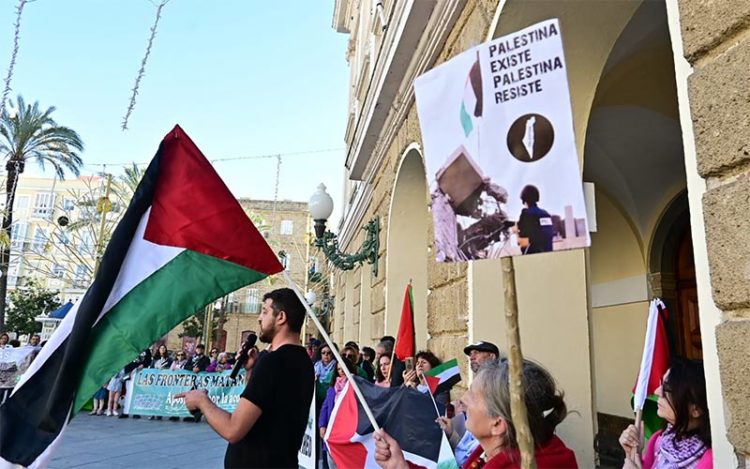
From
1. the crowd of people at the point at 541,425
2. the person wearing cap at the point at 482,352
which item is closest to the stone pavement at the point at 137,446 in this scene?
the person wearing cap at the point at 482,352

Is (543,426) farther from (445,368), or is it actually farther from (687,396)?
(445,368)

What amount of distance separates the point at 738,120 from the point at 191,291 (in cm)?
241

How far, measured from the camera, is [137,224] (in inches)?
108

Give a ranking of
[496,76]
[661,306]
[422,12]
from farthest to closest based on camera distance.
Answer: [422,12] < [661,306] < [496,76]

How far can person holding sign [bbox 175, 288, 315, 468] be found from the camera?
7.86 ft

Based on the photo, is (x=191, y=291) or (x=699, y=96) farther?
(x=191, y=291)

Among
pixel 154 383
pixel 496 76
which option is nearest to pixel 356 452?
pixel 496 76

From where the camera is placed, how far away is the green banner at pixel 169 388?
12.3 meters

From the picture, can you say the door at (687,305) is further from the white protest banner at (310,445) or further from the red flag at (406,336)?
the white protest banner at (310,445)

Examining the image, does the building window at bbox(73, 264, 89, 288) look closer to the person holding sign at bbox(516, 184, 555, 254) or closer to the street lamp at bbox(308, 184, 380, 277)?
the street lamp at bbox(308, 184, 380, 277)

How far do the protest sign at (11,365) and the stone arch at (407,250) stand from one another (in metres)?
7.70

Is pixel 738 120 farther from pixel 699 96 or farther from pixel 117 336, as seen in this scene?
pixel 117 336

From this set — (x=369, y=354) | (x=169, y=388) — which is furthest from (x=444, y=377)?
(x=169, y=388)

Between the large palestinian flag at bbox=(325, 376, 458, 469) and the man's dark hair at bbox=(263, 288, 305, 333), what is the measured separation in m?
1.19
